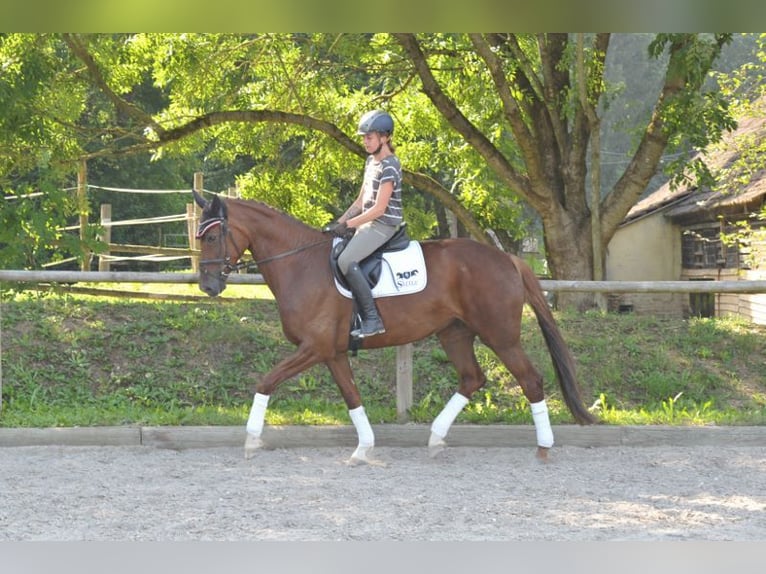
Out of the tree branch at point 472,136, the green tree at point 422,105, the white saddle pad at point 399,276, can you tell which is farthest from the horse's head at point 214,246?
the tree branch at point 472,136

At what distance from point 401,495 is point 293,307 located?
72.5 inches

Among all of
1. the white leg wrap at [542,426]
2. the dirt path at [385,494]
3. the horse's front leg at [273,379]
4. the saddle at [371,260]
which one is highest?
the saddle at [371,260]

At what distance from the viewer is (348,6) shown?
3240 millimetres

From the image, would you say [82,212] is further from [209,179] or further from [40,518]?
[209,179]

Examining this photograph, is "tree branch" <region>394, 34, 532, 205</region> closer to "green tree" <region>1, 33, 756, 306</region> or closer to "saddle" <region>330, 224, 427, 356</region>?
"green tree" <region>1, 33, 756, 306</region>

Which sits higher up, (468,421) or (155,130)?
(155,130)

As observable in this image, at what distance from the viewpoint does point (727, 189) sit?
1712cm

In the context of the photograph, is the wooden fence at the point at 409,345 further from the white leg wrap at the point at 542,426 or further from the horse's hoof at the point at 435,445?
the white leg wrap at the point at 542,426

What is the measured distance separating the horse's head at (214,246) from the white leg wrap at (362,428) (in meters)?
1.41

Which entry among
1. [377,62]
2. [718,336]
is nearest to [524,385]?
[718,336]

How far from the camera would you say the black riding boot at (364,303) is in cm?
692

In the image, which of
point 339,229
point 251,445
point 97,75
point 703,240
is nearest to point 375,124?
point 339,229

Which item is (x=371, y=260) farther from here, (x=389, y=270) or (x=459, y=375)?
(x=459, y=375)

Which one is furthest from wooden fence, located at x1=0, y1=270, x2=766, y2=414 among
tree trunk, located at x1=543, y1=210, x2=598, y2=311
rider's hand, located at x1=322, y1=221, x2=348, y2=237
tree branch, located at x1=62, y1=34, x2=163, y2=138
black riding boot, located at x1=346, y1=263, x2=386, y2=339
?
tree trunk, located at x1=543, y1=210, x2=598, y2=311
